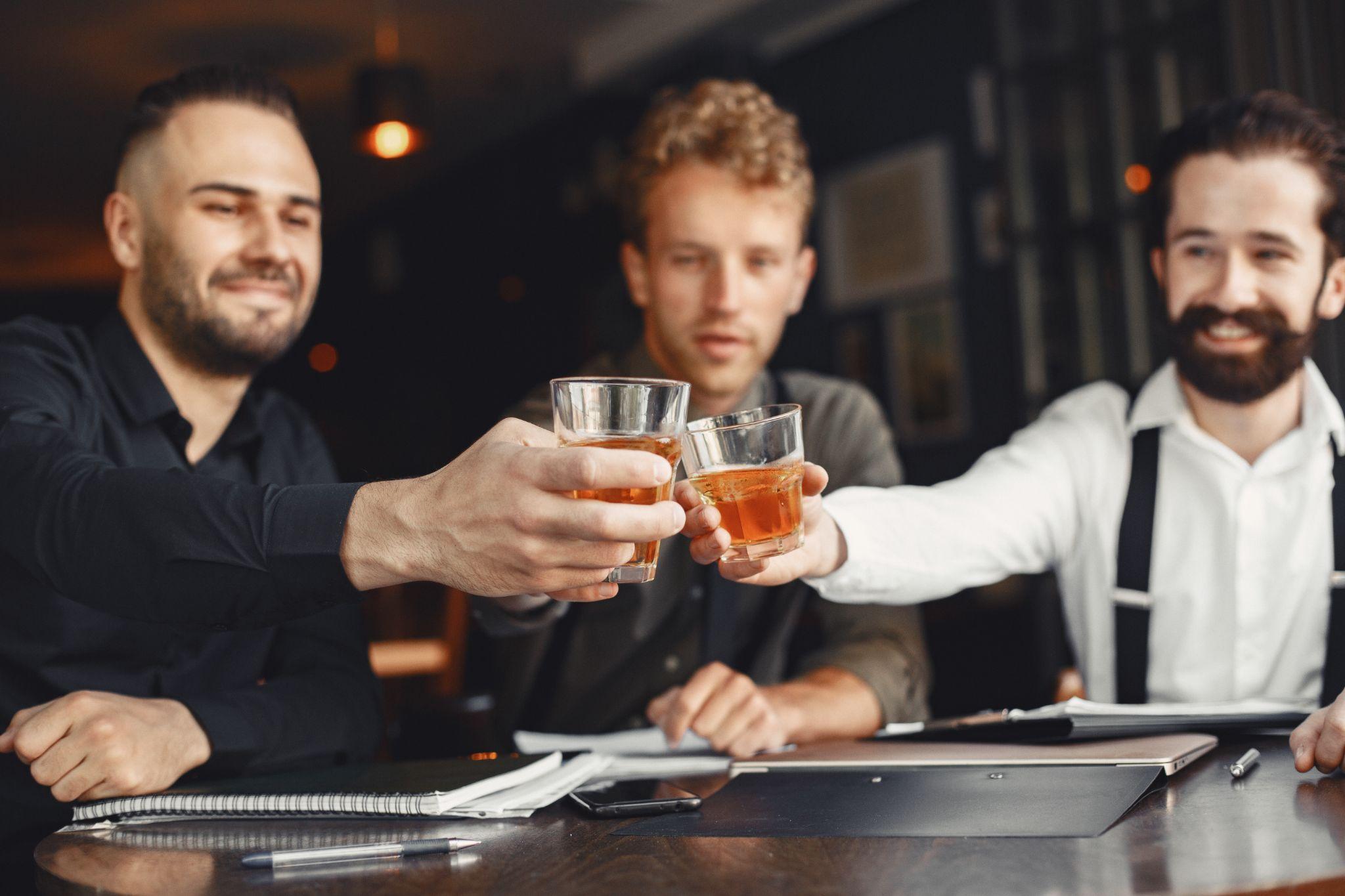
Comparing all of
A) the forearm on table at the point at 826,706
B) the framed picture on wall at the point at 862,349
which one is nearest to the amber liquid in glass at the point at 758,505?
the forearm on table at the point at 826,706

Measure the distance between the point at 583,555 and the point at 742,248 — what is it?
3.76 ft

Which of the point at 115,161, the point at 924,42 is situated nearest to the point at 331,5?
the point at 924,42

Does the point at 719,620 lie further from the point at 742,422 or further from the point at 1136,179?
the point at 1136,179

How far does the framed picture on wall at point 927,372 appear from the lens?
473 centimetres

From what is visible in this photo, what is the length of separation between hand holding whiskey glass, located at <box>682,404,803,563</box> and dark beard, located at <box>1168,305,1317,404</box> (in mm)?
849

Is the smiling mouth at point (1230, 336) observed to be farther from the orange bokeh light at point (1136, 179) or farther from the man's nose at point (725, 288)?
the orange bokeh light at point (1136, 179)

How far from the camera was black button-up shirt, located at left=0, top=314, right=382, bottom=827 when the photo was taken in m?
1.08

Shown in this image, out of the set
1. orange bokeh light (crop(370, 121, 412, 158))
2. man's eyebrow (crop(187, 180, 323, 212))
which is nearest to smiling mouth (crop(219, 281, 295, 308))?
man's eyebrow (crop(187, 180, 323, 212))

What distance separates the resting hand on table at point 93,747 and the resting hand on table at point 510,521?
0.35 meters

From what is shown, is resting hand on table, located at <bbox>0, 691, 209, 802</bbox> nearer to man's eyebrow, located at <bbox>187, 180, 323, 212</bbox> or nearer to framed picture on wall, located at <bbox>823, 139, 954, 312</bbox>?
man's eyebrow, located at <bbox>187, 180, 323, 212</bbox>

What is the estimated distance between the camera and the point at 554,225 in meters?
6.94

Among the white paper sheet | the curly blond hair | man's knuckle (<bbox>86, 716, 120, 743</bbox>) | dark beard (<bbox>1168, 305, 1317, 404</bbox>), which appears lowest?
the white paper sheet

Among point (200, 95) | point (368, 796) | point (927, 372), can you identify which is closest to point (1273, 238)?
point (368, 796)

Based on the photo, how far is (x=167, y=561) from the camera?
109 cm
